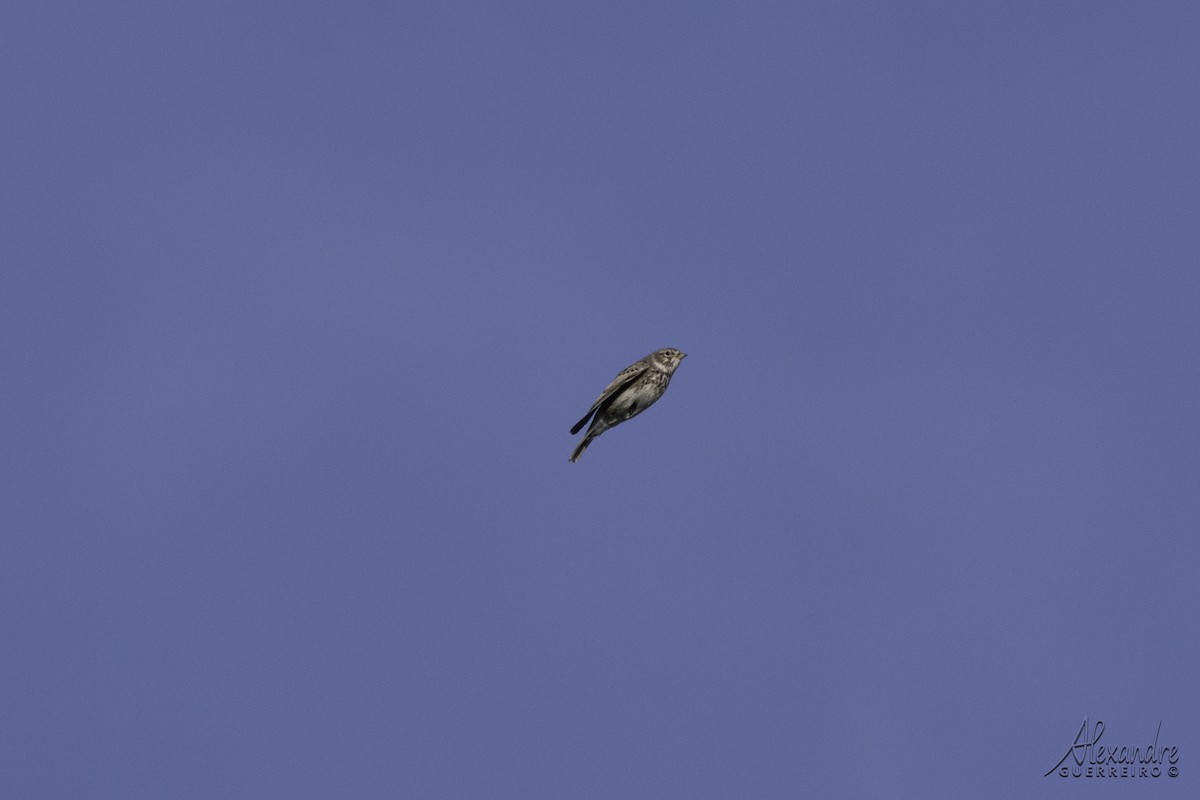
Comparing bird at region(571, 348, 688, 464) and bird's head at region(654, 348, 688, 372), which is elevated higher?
bird's head at region(654, 348, 688, 372)

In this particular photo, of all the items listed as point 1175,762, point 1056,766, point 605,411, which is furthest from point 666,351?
point 1175,762

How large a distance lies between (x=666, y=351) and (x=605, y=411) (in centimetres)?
207

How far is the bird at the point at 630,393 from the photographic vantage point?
31859 mm

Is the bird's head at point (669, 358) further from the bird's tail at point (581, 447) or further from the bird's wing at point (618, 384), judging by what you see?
the bird's tail at point (581, 447)

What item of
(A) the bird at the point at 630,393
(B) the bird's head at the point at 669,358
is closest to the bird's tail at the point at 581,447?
(A) the bird at the point at 630,393

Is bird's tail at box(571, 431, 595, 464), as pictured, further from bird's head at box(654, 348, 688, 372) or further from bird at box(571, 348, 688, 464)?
bird's head at box(654, 348, 688, 372)

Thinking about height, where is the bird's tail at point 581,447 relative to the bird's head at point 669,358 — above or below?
below

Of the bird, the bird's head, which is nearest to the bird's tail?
the bird

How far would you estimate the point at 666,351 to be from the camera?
32719 millimetres

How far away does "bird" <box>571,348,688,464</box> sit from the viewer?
31.9 m

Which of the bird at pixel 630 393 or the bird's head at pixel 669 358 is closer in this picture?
the bird at pixel 630 393

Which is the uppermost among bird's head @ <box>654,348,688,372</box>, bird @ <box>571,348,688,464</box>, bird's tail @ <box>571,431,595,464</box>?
bird's head @ <box>654,348,688,372</box>

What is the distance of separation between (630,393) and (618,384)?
15.6 inches

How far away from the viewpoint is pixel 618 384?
104ft
